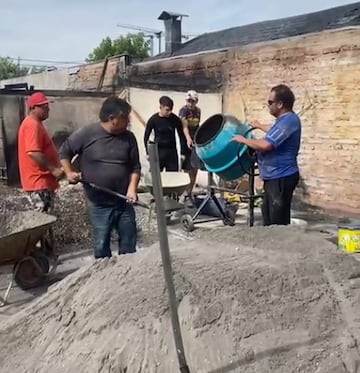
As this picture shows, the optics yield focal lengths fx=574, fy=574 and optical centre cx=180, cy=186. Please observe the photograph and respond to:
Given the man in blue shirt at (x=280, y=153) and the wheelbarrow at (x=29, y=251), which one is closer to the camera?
the wheelbarrow at (x=29, y=251)

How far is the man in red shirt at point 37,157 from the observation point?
17.5 ft

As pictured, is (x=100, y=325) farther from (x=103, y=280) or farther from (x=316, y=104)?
(x=316, y=104)

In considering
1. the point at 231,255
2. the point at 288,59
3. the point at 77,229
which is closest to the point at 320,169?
the point at 288,59

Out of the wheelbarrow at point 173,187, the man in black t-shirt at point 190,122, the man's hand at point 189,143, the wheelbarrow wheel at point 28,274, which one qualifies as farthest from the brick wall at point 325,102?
the wheelbarrow wheel at point 28,274

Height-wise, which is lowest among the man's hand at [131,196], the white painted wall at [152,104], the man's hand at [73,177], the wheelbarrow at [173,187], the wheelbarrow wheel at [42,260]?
the wheelbarrow wheel at [42,260]

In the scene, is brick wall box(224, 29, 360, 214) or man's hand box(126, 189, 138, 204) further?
brick wall box(224, 29, 360, 214)

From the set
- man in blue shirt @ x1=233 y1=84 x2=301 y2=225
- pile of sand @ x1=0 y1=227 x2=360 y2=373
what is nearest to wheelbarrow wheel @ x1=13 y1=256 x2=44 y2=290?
pile of sand @ x1=0 y1=227 x2=360 y2=373

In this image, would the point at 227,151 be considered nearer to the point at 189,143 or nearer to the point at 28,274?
the point at 189,143

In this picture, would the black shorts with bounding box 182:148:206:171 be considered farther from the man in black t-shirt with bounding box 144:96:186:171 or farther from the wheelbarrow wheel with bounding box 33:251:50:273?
the wheelbarrow wheel with bounding box 33:251:50:273

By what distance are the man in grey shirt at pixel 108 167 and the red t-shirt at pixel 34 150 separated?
615mm

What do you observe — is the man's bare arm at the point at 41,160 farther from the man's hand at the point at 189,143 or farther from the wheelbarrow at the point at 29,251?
the man's hand at the point at 189,143

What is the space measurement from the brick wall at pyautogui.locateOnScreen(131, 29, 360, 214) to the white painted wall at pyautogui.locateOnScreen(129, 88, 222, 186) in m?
0.64

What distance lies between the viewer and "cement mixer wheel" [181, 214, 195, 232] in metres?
7.32

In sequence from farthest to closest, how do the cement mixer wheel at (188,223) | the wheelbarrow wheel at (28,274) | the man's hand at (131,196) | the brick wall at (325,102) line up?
the brick wall at (325,102) < the cement mixer wheel at (188,223) < the wheelbarrow wheel at (28,274) < the man's hand at (131,196)
